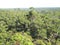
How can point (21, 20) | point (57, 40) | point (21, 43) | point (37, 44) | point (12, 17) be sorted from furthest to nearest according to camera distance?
point (12, 17) → point (21, 20) → point (57, 40) → point (37, 44) → point (21, 43)

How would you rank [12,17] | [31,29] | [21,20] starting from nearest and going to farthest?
[31,29], [21,20], [12,17]

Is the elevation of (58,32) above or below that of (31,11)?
below

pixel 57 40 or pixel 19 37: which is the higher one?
pixel 19 37

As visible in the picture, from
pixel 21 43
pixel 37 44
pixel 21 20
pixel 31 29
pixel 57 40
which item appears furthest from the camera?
pixel 21 20

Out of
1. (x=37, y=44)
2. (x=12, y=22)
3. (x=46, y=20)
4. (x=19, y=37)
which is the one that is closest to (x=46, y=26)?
(x=46, y=20)

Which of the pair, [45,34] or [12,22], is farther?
[12,22]

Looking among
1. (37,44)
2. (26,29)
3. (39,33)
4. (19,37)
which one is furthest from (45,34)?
(19,37)

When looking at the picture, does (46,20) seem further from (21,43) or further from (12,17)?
(21,43)

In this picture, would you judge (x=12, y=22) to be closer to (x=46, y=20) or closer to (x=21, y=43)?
(x=46, y=20)

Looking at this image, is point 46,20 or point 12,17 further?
point 12,17
